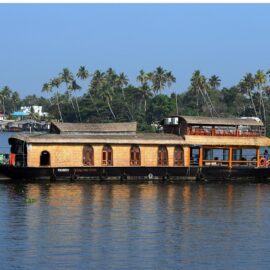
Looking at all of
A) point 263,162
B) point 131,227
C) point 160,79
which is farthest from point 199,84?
point 131,227

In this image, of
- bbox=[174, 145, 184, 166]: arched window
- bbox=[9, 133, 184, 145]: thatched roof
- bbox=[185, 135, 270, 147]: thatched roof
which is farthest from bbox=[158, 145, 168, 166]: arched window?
bbox=[185, 135, 270, 147]: thatched roof

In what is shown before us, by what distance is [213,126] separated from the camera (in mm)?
51094

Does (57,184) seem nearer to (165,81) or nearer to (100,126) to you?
(100,126)

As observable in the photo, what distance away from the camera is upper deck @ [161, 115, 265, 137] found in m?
50.7

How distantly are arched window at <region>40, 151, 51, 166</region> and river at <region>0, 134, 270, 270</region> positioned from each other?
178 cm

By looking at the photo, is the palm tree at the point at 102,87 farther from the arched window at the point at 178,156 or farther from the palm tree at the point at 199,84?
the arched window at the point at 178,156

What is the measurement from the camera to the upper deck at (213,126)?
50656mm

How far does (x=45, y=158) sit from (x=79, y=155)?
2.16 meters

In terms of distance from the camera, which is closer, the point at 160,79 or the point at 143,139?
the point at 143,139

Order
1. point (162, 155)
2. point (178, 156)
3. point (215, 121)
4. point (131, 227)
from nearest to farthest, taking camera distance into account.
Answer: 1. point (131, 227)
2. point (162, 155)
3. point (178, 156)
4. point (215, 121)

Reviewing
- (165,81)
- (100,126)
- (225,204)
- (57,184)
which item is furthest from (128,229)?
(165,81)

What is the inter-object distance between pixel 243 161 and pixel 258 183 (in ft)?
6.20

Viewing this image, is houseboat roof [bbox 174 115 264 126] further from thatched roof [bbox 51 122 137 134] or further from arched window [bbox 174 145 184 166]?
thatched roof [bbox 51 122 137 134]

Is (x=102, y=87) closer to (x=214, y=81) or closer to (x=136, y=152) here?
(x=214, y=81)
